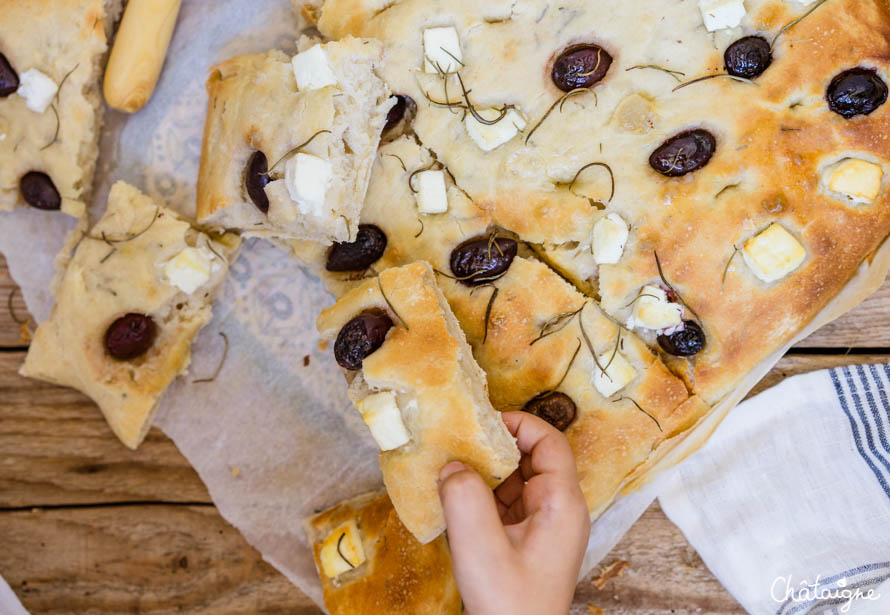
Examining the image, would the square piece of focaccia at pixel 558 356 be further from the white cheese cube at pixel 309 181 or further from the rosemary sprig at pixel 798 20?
the rosemary sprig at pixel 798 20

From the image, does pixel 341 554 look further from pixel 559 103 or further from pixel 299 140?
pixel 559 103

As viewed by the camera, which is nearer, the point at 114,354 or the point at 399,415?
the point at 399,415

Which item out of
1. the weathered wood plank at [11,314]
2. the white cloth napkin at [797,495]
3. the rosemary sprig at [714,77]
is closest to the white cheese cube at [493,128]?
the rosemary sprig at [714,77]

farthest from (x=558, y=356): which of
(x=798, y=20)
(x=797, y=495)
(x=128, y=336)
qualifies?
(x=128, y=336)

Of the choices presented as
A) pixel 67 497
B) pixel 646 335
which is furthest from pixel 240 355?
pixel 646 335

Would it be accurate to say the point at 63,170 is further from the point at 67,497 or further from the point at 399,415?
the point at 399,415

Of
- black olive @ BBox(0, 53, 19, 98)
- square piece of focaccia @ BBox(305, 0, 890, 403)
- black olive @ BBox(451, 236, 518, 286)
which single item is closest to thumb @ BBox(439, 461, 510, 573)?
black olive @ BBox(451, 236, 518, 286)
